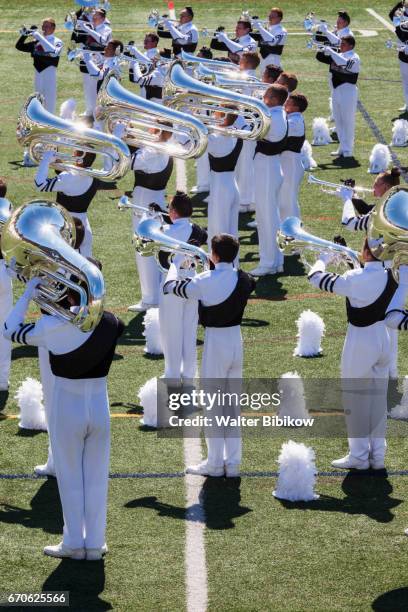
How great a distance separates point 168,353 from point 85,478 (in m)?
3.32

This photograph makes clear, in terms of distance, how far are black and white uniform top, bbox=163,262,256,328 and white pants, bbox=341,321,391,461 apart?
91cm

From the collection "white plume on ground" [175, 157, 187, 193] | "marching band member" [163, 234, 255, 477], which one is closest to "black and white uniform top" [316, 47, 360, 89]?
"white plume on ground" [175, 157, 187, 193]

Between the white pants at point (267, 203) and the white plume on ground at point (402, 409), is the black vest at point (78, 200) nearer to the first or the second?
the white pants at point (267, 203)

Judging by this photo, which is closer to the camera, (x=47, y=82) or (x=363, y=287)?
(x=363, y=287)

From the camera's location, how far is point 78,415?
29.0 ft

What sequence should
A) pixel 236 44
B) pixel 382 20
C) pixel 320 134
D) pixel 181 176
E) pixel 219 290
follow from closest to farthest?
pixel 219 290 → pixel 181 176 → pixel 236 44 → pixel 320 134 → pixel 382 20

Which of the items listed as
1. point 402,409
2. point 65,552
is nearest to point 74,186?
point 402,409

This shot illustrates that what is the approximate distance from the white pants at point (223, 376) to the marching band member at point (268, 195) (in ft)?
17.1

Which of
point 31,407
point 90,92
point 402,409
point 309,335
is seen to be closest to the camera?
point 31,407

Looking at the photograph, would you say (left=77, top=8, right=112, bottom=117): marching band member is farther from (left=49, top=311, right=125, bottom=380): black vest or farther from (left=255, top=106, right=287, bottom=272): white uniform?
(left=49, top=311, right=125, bottom=380): black vest

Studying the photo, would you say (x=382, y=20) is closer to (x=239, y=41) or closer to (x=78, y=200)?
(x=239, y=41)

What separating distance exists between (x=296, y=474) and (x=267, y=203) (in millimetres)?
6073

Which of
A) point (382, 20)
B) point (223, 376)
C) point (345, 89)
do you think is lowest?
point (382, 20)

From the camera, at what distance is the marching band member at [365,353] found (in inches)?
401
